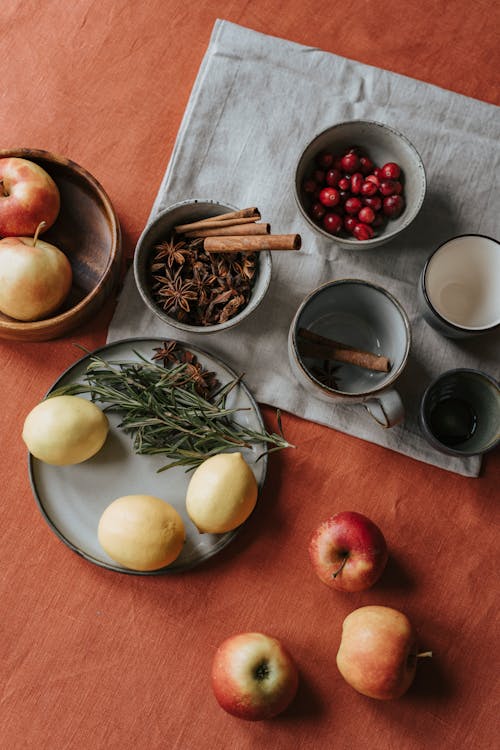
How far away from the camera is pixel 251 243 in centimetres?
96

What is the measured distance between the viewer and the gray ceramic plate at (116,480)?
1.01m

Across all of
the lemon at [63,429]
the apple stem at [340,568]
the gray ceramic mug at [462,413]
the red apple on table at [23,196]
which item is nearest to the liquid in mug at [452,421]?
the gray ceramic mug at [462,413]

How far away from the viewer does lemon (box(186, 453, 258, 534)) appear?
94 centimetres

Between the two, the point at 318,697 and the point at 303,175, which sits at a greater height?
the point at 303,175

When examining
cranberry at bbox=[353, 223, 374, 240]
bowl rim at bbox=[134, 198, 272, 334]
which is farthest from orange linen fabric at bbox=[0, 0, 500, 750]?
cranberry at bbox=[353, 223, 374, 240]

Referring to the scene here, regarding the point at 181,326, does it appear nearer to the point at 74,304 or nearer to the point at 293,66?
the point at 74,304

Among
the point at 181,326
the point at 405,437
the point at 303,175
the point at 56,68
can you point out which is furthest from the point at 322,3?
the point at 405,437

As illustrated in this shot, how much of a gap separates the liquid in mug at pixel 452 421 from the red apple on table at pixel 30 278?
1.91 feet

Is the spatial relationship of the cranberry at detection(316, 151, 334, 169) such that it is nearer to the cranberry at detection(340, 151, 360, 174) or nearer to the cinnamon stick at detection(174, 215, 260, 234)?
the cranberry at detection(340, 151, 360, 174)

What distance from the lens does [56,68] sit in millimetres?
1103

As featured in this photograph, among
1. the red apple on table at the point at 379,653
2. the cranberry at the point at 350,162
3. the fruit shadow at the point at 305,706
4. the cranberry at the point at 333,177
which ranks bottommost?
the fruit shadow at the point at 305,706

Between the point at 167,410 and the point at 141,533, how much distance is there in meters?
0.18

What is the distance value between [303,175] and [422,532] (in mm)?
569

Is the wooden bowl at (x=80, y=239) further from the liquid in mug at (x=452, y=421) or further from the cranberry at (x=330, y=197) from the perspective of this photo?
the liquid in mug at (x=452, y=421)
